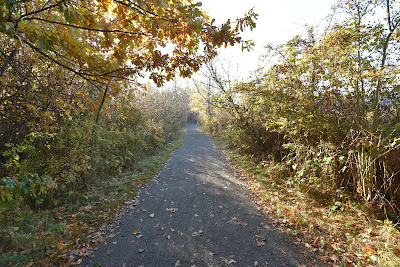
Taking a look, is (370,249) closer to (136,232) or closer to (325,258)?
(325,258)

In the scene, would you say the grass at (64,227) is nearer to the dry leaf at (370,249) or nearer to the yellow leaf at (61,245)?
the yellow leaf at (61,245)

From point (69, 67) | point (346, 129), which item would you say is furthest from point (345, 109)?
point (69, 67)

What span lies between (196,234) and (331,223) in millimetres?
2788

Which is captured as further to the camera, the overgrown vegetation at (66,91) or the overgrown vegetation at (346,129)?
the overgrown vegetation at (346,129)

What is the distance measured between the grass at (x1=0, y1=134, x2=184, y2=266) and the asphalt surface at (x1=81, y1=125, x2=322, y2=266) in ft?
1.03

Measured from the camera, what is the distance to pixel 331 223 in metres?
4.13

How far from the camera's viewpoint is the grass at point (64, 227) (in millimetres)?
3016

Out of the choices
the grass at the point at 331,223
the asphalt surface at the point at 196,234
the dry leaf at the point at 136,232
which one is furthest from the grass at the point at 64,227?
the grass at the point at 331,223

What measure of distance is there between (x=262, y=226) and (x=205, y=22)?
13.0 ft

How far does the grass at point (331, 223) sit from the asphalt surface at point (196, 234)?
0.32 metres

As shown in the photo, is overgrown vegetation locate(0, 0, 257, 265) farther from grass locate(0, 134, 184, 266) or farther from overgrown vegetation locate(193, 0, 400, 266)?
overgrown vegetation locate(193, 0, 400, 266)

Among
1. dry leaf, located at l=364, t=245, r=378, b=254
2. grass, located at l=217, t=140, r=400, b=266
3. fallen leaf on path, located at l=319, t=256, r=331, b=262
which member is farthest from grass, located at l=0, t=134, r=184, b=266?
dry leaf, located at l=364, t=245, r=378, b=254

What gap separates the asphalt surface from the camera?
3174 mm

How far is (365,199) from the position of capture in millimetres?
4340
